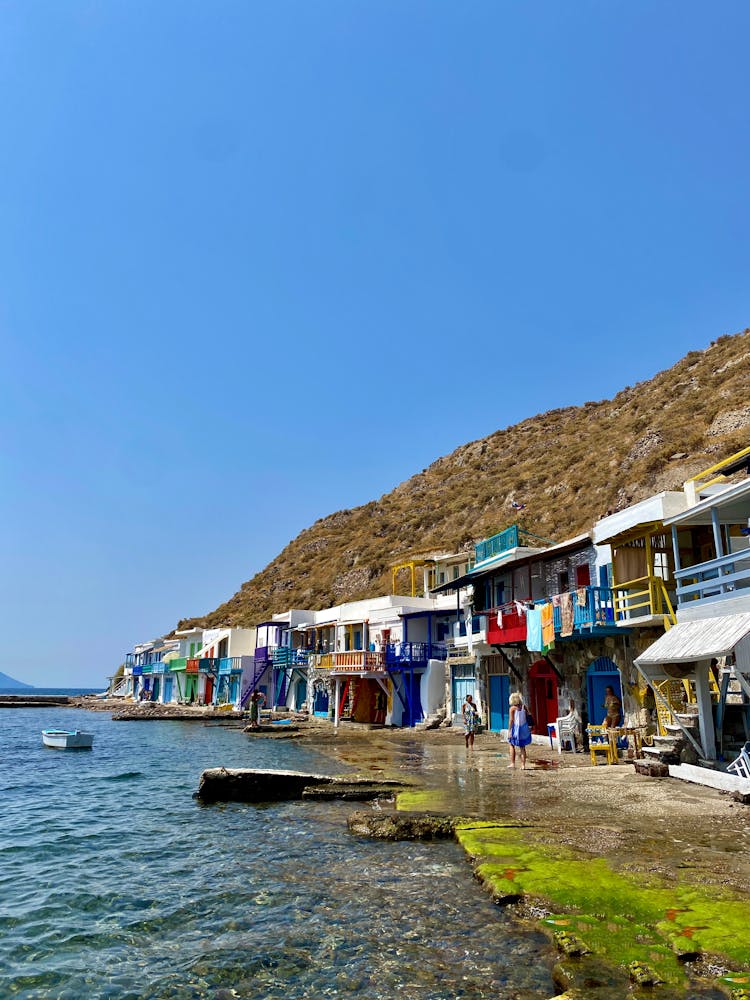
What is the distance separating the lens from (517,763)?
65.8 ft

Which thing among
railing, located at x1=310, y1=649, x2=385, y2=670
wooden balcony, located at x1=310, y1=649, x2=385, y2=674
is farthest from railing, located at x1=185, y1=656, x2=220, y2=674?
wooden balcony, located at x1=310, y1=649, x2=385, y2=674

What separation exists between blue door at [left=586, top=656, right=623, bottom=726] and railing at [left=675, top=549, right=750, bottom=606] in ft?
16.5

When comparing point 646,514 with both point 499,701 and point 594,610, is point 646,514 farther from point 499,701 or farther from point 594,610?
point 499,701

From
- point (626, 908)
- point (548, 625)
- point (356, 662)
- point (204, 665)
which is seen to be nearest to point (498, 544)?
point (548, 625)

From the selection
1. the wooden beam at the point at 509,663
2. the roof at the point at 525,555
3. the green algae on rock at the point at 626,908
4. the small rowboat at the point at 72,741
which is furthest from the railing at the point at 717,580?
the small rowboat at the point at 72,741

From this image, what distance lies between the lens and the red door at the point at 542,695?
2705cm

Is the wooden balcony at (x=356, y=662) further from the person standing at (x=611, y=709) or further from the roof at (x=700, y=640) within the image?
the roof at (x=700, y=640)

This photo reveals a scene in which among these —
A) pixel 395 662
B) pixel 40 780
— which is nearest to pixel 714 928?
pixel 40 780

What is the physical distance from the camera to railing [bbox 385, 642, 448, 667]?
38.8 metres

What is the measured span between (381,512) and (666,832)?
9181cm

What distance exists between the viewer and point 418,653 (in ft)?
128

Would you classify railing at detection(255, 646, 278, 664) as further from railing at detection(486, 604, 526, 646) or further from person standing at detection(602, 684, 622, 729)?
person standing at detection(602, 684, 622, 729)

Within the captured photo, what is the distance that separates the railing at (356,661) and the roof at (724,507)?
79.6 ft

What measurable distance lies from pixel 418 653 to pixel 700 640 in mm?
24825
